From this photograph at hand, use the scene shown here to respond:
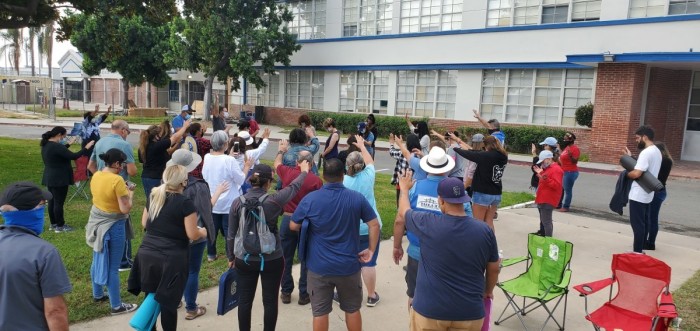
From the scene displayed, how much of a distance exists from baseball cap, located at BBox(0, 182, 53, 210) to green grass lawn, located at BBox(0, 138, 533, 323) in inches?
103

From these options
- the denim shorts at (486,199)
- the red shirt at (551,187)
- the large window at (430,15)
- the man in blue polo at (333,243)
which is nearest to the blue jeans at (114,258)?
the man in blue polo at (333,243)

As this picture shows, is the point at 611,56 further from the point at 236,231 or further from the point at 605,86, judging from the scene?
the point at 236,231

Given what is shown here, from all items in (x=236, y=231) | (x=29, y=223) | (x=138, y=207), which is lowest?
(x=138, y=207)

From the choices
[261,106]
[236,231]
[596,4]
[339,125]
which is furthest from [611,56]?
[261,106]

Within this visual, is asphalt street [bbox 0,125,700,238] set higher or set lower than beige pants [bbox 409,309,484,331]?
lower

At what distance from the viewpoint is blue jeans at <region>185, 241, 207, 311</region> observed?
17.0 feet

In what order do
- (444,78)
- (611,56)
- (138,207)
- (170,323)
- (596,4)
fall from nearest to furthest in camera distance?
1. (170,323)
2. (138,207)
3. (611,56)
4. (596,4)
5. (444,78)

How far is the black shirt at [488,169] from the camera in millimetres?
7477

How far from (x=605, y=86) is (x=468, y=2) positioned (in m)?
7.75

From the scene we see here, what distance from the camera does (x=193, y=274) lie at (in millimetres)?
5336

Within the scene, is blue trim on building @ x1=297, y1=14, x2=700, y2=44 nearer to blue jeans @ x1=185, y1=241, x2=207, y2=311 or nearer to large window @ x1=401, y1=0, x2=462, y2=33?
large window @ x1=401, y1=0, x2=462, y2=33

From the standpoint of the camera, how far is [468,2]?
24766mm

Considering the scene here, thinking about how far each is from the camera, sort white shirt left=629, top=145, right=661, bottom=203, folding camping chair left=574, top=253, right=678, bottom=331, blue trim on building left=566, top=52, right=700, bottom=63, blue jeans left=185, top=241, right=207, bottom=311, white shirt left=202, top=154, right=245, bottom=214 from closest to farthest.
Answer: folding camping chair left=574, top=253, right=678, bottom=331
blue jeans left=185, top=241, right=207, bottom=311
white shirt left=202, top=154, right=245, bottom=214
white shirt left=629, top=145, right=661, bottom=203
blue trim on building left=566, top=52, right=700, bottom=63

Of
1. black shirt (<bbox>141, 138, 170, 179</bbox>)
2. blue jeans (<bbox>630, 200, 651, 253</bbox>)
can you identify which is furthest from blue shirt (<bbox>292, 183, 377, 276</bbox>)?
blue jeans (<bbox>630, 200, 651, 253</bbox>)
